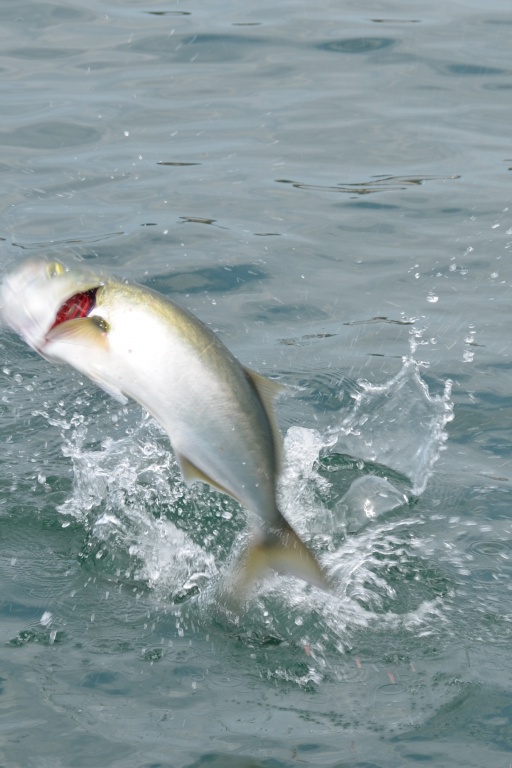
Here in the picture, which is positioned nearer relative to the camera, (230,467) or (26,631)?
(230,467)

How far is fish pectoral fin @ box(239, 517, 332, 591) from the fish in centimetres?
9

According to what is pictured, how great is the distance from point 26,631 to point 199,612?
655 mm

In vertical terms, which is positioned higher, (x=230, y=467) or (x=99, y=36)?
(x=99, y=36)

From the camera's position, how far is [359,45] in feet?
35.2

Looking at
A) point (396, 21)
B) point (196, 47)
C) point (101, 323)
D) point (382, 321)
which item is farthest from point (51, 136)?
point (101, 323)

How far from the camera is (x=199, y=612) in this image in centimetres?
434

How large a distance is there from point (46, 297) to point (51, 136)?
240 inches

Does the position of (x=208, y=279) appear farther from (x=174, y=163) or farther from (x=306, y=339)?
(x=174, y=163)

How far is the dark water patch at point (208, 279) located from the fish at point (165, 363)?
3.71 m

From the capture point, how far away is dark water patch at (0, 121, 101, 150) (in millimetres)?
9203

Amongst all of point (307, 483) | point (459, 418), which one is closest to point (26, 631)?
point (307, 483)

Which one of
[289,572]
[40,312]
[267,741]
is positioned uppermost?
[40,312]

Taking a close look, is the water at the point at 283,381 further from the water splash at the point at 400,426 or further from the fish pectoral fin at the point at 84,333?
the fish pectoral fin at the point at 84,333

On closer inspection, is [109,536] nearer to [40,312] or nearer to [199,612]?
[199,612]
